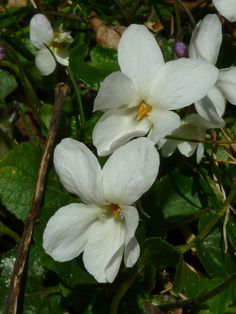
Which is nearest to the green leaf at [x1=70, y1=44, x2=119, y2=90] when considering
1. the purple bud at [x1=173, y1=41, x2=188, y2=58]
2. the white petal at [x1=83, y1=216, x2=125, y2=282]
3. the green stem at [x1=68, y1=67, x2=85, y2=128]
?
the green stem at [x1=68, y1=67, x2=85, y2=128]

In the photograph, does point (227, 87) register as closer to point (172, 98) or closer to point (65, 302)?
point (172, 98)

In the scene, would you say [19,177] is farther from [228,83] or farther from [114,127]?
[228,83]

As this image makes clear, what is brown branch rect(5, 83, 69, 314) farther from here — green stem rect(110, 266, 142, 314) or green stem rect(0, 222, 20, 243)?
green stem rect(110, 266, 142, 314)

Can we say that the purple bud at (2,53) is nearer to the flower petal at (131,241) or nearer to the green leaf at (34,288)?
the green leaf at (34,288)

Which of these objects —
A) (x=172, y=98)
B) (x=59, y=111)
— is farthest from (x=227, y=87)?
(x=59, y=111)

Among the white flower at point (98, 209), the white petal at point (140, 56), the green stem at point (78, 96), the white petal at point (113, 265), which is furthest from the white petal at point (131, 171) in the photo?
the green stem at point (78, 96)

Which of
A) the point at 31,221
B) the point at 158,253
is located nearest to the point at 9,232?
the point at 31,221

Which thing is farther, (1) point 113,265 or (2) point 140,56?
(2) point 140,56
